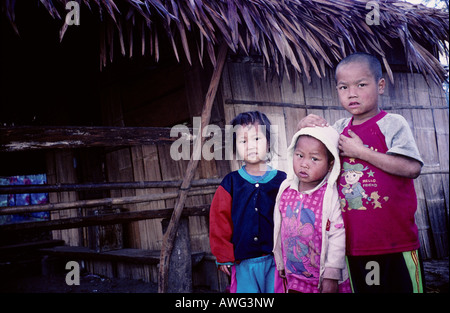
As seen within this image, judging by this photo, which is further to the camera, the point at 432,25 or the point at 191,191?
the point at 432,25

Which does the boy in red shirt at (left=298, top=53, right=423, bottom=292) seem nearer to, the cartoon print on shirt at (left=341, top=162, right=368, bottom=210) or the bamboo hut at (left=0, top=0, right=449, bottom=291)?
the cartoon print on shirt at (left=341, top=162, right=368, bottom=210)

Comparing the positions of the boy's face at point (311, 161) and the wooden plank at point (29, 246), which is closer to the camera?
the boy's face at point (311, 161)

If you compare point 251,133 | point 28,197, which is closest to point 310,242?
point 251,133

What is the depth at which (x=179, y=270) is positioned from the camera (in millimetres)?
3318

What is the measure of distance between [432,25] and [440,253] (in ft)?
10.6

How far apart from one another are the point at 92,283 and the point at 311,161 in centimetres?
451

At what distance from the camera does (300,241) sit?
175 centimetres

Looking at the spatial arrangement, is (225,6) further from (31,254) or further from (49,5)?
(31,254)

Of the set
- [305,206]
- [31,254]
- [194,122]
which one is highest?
[194,122]

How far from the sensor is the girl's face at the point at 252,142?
2084 mm

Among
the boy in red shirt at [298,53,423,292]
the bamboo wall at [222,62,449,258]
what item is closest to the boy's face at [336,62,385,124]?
the boy in red shirt at [298,53,423,292]

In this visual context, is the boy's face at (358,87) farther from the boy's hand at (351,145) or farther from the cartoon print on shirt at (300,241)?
the cartoon print on shirt at (300,241)
